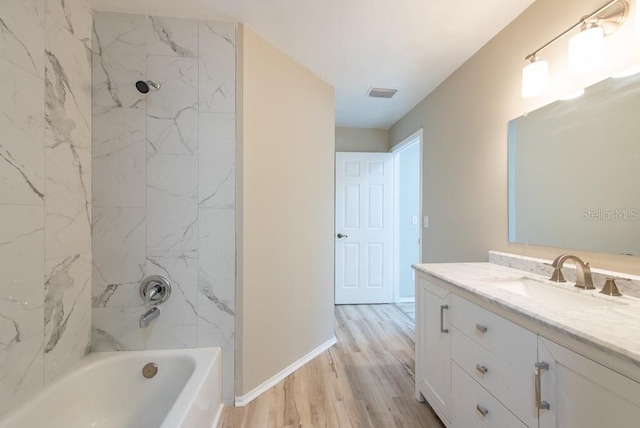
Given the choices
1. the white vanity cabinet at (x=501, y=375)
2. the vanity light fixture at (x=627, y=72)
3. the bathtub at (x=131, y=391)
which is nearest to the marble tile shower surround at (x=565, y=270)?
the white vanity cabinet at (x=501, y=375)

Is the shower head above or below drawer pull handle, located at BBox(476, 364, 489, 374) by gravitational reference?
above

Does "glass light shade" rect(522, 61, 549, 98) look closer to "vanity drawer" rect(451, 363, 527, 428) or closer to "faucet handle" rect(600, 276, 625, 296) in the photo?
"faucet handle" rect(600, 276, 625, 296)

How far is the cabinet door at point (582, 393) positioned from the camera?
24.9 inches

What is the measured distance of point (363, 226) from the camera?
3502 millimetres

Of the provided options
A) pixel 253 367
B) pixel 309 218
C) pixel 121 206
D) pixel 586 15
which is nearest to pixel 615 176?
pixel 586 15

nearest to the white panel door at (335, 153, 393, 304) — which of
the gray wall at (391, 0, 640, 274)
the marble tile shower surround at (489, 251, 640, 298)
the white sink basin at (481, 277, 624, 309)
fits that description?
the gray wall at (391, 0, 640, 274)

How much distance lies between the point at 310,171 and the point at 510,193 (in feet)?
4.53

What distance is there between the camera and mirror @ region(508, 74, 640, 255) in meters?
1.06

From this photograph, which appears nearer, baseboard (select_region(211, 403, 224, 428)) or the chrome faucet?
the chrome faucet

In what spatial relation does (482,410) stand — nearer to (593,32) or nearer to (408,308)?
(593,32)

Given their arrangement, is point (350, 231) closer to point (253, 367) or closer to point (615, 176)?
point (253, 367)

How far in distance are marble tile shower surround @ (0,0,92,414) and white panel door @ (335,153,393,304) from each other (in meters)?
2.50

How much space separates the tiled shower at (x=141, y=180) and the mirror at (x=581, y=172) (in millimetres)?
1698

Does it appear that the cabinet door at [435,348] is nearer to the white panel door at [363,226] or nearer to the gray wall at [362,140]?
the white panel door at [363,226]
